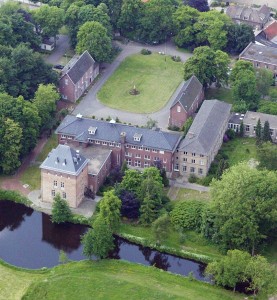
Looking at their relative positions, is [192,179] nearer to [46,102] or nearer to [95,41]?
[46,102]

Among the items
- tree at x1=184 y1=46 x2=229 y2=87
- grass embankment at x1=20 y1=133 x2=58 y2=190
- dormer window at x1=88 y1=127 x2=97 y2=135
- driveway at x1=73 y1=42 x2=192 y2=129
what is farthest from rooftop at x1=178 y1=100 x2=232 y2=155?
grass embankment at x1=20 y1=133 x2=58 y2=190

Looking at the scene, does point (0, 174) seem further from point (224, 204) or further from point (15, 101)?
point (224, 204)

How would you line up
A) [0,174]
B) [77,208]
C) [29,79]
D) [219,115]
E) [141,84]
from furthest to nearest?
[141,84] < [29,79] < [219,115] < [0,174] < [77,208]

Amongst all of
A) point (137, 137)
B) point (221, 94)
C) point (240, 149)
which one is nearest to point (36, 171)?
point (137, 137)

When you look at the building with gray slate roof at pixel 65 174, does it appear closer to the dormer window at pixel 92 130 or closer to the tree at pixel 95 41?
the dormer window at pixel 92 130

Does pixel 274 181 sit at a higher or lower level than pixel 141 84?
higher

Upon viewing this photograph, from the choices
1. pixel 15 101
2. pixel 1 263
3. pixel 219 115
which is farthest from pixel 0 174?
pixel 219 115

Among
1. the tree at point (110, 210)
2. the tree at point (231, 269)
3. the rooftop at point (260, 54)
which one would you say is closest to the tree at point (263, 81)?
the rooftop at point (260, 54)
